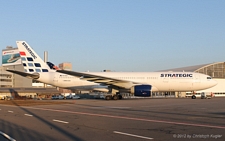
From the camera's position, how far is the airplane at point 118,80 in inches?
1425

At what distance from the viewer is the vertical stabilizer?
41719 mm

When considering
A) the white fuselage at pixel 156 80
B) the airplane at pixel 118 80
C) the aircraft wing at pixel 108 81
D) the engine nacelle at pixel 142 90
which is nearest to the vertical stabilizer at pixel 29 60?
the airplane at pixel 118 80

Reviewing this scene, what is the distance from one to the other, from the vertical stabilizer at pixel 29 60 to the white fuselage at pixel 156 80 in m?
1.41

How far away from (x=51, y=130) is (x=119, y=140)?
3.64m

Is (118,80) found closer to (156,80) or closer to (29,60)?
(156,80)

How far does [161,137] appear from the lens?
9.72m

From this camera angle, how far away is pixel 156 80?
38.8 meters

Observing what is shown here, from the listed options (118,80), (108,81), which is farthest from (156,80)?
(108,81)

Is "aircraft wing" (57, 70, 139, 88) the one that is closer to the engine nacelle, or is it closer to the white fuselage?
the engine nacelle

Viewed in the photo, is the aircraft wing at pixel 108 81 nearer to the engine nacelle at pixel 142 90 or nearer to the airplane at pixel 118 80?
the airplane at pixel 118 80

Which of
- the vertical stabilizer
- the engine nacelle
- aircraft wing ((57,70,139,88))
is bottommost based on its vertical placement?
the engine nacelle

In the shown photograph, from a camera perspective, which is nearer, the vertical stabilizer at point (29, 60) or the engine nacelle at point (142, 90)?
the engine nacelle at point (142, 90)

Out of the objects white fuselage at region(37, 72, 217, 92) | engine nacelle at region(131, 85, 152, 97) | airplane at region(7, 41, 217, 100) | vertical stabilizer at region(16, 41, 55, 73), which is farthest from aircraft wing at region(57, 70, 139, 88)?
vertical stabilizer at region(16, 41, 55, 73)

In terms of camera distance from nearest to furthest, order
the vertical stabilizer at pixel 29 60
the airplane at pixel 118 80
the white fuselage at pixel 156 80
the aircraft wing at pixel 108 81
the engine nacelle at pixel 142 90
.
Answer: the engine nacelle at pixel 142 90, the aircraft wing at pixel 108 81, the airplane at pixel 118 80, the white fuselage at pixel 156 80, the vertical stabilizer at pixel 29 60
